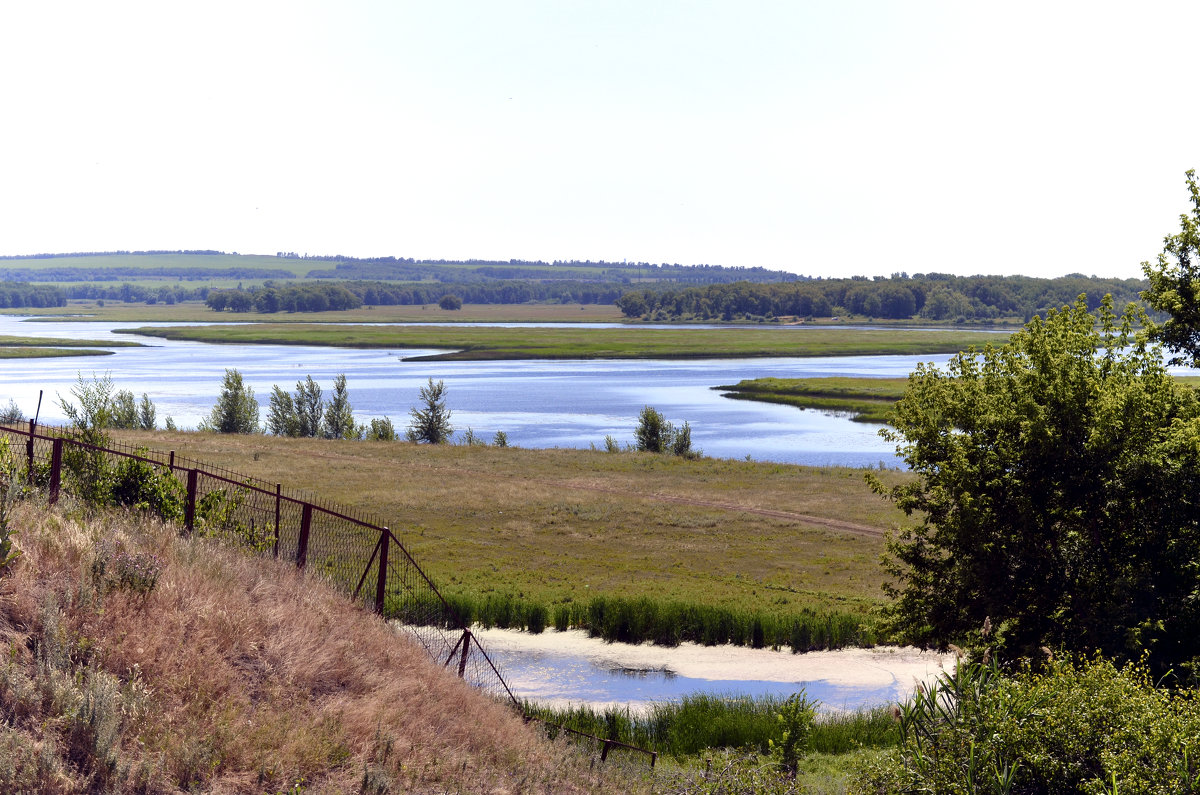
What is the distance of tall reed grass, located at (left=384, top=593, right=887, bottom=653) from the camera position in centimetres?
2958

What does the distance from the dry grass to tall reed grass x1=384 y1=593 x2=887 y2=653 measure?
16.5m

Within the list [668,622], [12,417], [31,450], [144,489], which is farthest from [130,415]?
[31,450]

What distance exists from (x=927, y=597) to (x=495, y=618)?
46.9 feet

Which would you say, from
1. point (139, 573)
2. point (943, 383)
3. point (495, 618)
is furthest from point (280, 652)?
point (495, 618)

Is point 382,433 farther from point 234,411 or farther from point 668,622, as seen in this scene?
point 668,622

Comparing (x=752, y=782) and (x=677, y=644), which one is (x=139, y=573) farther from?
(x=677, y=644)

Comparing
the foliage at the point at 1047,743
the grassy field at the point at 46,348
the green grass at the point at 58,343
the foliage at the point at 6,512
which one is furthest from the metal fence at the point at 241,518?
the green grass at the point at 58,343

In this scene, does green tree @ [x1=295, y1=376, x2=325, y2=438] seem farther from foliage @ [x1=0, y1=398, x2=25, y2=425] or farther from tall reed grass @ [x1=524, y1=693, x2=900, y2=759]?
tall reed grass @ [x1=524, y1=693, x2=900, y2=759]

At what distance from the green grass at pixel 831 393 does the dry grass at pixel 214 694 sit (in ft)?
293

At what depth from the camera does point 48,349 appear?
15000 centimetres

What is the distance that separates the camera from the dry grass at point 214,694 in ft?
28.8

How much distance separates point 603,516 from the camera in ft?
155

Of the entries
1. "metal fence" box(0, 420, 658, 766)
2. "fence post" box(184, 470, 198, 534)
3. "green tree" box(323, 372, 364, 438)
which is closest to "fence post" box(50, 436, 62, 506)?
"metal fence" box(0, 420, 658, 766)

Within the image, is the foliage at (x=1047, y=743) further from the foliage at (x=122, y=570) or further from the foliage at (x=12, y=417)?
the foliage at (x=12, y=417)
